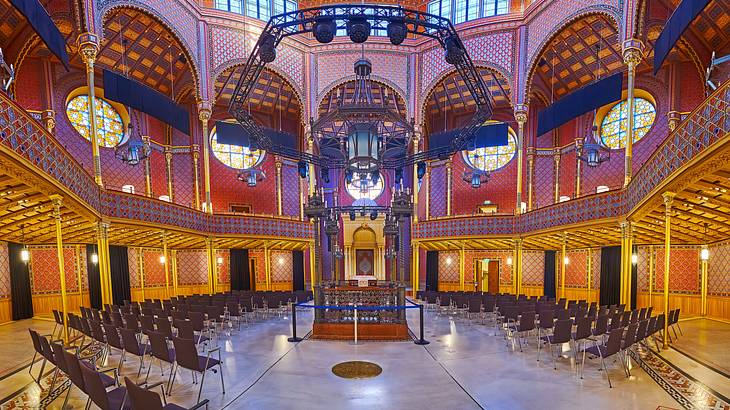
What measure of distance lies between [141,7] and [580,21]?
1801 cm

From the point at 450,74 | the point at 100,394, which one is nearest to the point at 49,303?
the point at 100,394

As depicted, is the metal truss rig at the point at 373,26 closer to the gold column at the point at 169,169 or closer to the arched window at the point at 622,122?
the gold column at the point at 169,169

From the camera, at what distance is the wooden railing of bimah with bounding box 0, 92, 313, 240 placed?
21.7 ft

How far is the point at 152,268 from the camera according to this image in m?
19.7

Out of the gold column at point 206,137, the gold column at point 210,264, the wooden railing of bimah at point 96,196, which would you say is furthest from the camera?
the gold column at point 206,137

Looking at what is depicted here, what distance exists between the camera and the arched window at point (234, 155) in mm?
22516

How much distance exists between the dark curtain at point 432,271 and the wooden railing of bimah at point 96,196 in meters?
8.11

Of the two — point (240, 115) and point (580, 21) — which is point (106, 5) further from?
point (580, 21)

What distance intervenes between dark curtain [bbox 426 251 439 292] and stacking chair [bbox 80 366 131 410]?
2071 centimetres

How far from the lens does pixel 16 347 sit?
371 inches

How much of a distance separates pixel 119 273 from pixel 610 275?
22439 millimetres

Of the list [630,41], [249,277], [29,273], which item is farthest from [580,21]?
[29,273]

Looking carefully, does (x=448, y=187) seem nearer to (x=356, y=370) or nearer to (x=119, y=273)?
(x=356, y=370)

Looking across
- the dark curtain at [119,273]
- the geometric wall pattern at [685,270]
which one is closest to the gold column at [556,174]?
the geometric wall pattern at [685,270]
